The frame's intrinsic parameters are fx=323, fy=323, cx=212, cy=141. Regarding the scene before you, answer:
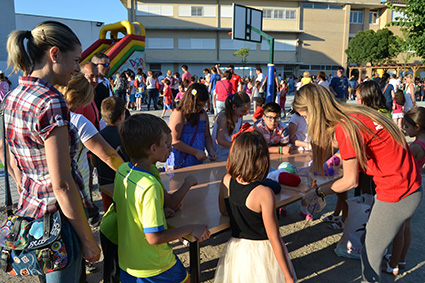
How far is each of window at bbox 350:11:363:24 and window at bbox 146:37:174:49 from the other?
2427 centimetres

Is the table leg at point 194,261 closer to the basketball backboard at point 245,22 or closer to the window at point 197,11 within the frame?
the basketball backboard at point 245,22

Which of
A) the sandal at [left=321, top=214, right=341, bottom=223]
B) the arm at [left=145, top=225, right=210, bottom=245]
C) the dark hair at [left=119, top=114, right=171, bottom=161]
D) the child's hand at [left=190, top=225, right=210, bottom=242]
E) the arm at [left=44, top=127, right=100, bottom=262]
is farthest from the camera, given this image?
the sandal at [left=321, top=214, right=341, bottom=223]

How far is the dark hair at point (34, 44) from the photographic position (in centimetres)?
142

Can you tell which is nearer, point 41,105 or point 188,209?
point 41,105

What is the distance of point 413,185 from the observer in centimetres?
215

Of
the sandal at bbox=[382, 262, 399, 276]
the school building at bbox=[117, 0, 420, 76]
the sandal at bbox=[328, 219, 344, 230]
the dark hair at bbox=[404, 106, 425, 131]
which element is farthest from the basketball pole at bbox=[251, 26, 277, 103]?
the school building at bbox=[117, 0, 420, 76]

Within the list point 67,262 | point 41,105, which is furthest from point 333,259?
point 41,105

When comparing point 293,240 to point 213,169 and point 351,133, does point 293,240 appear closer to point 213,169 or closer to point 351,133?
point 213,169

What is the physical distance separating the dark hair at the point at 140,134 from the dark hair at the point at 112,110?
1327mm

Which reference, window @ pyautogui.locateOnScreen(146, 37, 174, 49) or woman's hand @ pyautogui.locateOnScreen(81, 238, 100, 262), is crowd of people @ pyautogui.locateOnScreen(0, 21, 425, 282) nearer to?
woman's hand @ pyautogui.locateOnScreen(81, 238, 100, 262)

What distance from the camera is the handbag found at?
1.40 metres

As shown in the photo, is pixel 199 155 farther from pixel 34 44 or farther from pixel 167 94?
pixel 167 94

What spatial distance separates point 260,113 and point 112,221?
10.1ft

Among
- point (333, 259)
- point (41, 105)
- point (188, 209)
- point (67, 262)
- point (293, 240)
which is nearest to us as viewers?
point (41, 105)
